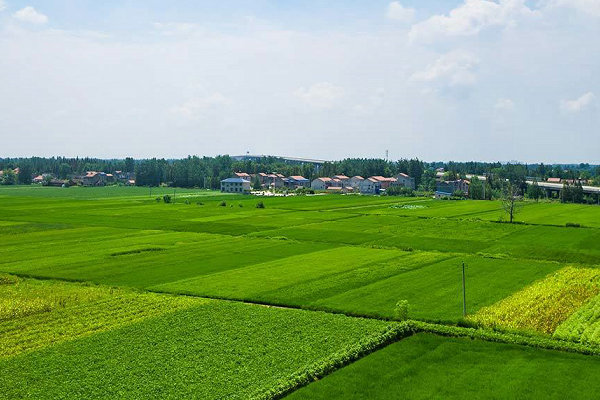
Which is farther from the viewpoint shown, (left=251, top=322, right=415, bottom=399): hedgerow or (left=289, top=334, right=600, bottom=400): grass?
(left=289, top=334, right=600, bottom=400): grass

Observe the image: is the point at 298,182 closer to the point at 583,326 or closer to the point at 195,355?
the point at 583,326

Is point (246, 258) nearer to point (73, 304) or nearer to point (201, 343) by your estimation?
point (73, 304)

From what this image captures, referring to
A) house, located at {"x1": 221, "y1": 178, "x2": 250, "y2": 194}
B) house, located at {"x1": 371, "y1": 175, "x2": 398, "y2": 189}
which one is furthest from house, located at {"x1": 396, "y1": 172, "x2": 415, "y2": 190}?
house, located at {"x1": 221, "y1": 178, "x2": 250, "y2": 194}

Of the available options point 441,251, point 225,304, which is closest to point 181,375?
point 225,304

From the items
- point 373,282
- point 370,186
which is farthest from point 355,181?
point 373,282

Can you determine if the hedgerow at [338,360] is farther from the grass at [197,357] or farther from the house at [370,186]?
the house at [370,186]

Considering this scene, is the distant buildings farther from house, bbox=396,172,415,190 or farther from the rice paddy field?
the rice paddy field
